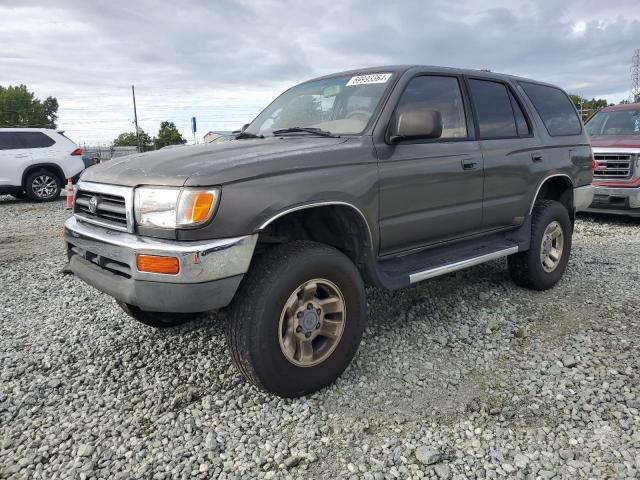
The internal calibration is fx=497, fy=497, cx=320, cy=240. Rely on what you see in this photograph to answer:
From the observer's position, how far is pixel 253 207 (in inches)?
98.2

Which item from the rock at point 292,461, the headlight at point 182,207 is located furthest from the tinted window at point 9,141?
the rock at point 292,461

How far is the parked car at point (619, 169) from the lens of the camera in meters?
7.79

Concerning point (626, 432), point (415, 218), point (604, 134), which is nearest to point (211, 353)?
point (415, 218)

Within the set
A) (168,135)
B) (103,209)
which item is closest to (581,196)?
(103,209)

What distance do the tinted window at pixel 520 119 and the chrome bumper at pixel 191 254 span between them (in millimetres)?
2900

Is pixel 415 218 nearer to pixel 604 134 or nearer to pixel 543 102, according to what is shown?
pixel 543 102

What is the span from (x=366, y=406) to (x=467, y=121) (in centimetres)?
232

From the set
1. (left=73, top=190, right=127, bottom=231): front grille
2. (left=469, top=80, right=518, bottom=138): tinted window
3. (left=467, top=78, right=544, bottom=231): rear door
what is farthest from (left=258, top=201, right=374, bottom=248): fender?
(left=469, top=80, right=518, bottom=138): tinted window

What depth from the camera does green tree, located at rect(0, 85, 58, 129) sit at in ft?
250

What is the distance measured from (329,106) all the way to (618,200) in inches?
253

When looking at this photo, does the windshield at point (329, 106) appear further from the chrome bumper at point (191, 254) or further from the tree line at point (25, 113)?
the tree line at point (25, 113)

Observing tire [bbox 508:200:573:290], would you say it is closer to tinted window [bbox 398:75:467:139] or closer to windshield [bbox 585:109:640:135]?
tinted window [bbox 398:75:467:139]

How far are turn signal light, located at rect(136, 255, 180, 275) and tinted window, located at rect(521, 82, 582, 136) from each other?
145 inches

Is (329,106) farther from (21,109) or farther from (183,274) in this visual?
(21,109)
